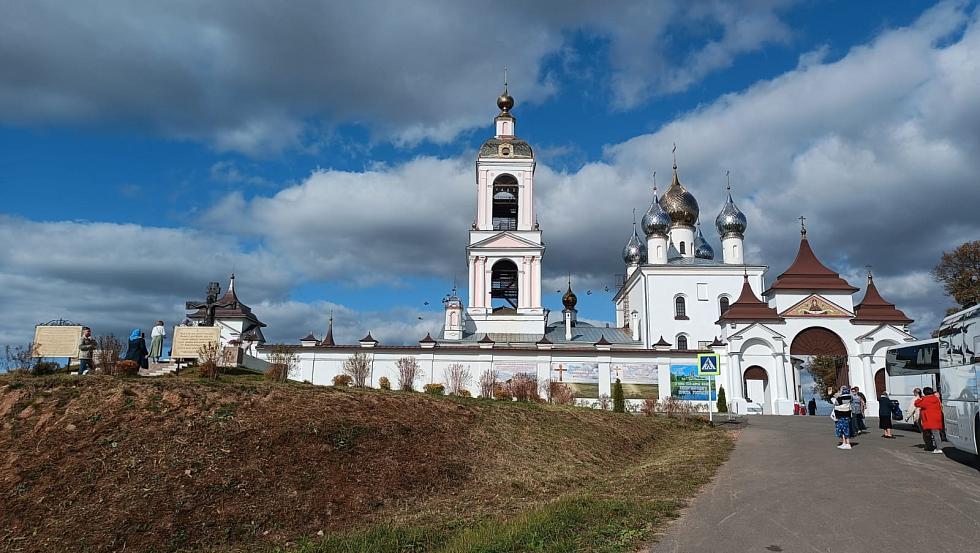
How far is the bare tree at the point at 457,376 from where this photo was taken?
35.6 metres

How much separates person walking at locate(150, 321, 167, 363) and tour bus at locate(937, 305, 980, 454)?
20576mm

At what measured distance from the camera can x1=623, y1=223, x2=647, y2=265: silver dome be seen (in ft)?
186

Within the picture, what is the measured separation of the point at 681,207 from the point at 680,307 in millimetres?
10872

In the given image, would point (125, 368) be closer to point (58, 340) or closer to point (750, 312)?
point (58, 340)

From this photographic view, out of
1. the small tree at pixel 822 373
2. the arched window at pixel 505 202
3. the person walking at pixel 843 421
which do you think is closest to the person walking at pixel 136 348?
the person walking at pixel 843 421

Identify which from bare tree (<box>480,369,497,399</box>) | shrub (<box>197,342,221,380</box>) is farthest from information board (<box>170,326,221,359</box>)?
bare tree (<box>480,369,497,399</box>)

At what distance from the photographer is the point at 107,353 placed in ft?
53.8

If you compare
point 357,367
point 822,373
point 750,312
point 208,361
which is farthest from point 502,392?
point 822,373

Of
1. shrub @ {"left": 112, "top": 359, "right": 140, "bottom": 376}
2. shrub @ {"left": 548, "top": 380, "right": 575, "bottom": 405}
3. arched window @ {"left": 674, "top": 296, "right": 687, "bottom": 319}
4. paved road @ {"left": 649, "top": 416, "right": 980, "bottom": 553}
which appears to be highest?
arched window @ {"left": 674, "top": 296, "right": 687, "bottom": 319}

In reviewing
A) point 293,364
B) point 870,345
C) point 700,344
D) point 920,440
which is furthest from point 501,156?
point 920,440

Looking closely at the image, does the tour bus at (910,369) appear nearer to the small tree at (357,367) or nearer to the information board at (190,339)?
the small tree at (357,367)

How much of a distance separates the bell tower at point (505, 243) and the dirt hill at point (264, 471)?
3217 centimetres

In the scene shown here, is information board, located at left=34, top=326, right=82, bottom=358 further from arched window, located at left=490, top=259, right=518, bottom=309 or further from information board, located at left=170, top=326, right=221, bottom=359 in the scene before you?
arched window, located at left=490, top=259, right=518, bottom=309

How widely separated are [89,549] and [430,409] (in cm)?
763
